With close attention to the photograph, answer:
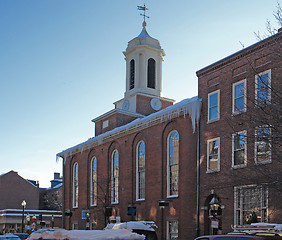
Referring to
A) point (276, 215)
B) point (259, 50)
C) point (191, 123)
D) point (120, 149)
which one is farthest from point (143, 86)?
point (276, 215)

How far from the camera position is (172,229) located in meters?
30.7

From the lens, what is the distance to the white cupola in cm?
4453

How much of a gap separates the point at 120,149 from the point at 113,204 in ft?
15.3

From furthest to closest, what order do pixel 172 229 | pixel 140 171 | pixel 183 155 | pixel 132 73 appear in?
pixel 132 73
pixel 140 171
pixel 172 229
pixel 183 155

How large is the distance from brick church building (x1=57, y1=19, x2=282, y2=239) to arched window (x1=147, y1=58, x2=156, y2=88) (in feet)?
0.32

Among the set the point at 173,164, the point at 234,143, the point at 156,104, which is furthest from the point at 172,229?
the point at 156,104

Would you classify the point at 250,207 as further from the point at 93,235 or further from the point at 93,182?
the point at 93,182

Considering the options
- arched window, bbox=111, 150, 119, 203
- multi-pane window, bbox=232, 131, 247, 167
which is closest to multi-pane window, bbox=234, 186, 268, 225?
multi-pane window, bbox=232, 131, 247, 167

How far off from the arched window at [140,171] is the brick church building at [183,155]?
76 millimetres

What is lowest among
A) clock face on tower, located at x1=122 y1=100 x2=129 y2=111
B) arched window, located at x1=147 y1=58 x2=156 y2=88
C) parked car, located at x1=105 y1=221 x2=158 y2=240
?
parked car, located at x1=105 y1=221 x2=158 y2=240

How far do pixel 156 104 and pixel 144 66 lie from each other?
149 inches

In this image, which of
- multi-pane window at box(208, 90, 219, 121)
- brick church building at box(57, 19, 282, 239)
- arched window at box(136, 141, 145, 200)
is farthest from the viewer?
arched window at box(136, 141, 145, 200)

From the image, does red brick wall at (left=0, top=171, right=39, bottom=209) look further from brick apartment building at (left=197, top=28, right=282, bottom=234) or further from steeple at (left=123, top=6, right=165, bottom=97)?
brick apartment building at (left=197, top=28, right=282, bottom=234)

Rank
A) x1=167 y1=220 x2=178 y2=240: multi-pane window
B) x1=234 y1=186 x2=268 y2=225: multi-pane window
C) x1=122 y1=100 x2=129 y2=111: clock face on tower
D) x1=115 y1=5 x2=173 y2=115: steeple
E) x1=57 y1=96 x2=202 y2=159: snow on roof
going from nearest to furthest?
x1=234 y1=186 x2=268 y2=225: multi-pane window, x1=57 y1=96 x2=202 y2=159: snow on roof, x1=167 y1=220 x2=178 y2=240: multi-pane window, x1=115 y1=5 x2=173 y2=115: steeple, x1=122 y1=100 x2=129 y2=111: clock face on tower
